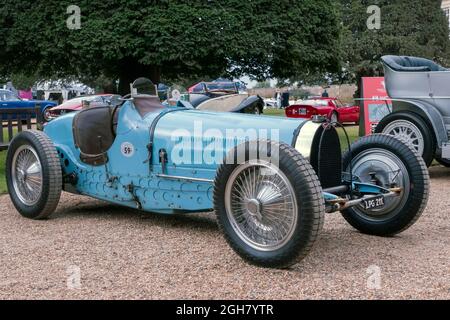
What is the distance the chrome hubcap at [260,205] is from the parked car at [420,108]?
4995 millimetres

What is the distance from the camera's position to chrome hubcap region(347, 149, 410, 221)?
17.3 feet

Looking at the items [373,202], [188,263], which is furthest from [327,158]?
[188,263]

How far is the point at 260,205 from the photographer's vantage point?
445cm

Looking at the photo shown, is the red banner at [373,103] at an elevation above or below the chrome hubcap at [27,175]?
above

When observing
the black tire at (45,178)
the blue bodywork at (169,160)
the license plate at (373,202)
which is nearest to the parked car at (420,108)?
the license plate at (373,202)

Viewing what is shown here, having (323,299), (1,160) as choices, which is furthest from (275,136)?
(1,160)

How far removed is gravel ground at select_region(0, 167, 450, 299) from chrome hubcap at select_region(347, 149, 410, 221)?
0.79ft

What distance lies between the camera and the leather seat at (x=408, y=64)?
9.24 m

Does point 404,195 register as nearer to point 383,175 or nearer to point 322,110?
point 383,175

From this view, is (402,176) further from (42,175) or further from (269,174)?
(42,175)

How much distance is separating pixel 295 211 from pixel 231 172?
0.59 m

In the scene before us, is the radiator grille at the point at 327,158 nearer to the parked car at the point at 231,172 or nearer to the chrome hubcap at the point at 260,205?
the parked car at the point at 231,172

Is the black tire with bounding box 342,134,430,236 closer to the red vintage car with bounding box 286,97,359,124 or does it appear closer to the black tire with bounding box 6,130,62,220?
the black tire with bounding box 6,130,62,220

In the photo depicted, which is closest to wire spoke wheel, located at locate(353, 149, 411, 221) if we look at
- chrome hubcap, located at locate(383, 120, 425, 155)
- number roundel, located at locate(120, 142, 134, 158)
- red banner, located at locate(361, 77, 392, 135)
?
number roundel, located at locate(120, 142, 134, 158)
